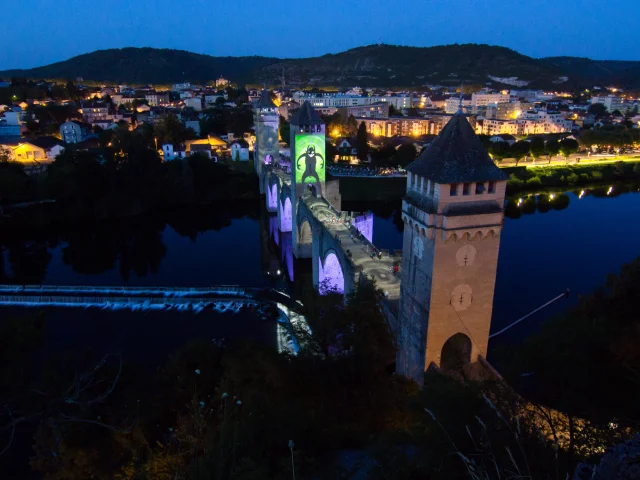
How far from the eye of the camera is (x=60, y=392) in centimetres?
1272

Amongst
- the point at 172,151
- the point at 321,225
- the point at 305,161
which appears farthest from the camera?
the point at 172,151

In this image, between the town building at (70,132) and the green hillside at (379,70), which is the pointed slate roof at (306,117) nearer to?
the town building at (70,132)

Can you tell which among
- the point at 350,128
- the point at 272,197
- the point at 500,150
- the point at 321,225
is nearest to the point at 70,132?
the point at 272,197

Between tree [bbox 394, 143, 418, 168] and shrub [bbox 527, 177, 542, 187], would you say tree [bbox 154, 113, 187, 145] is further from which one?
shrub [bbox 527, 177, 542, 187]

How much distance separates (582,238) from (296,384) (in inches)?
1355

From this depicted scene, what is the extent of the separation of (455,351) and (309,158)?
2131cm

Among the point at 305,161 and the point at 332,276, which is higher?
the point at 305,161

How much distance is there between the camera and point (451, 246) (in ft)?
39.7

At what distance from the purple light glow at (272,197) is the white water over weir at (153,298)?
19.5 metres

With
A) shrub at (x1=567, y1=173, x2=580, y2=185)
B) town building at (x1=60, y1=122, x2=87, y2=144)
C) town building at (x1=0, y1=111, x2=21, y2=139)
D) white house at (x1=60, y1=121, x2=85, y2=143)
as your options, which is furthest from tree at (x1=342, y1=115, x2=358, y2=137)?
town building at (x1=0, y1=111, x2=21, y2=139)

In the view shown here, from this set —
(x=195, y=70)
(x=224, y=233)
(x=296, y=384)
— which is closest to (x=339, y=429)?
(x=296, y=384)

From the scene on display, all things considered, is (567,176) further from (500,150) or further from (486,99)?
(486,99)

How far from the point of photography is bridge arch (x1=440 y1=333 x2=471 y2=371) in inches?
516

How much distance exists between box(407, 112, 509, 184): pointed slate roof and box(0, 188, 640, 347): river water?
12745 millimetres
